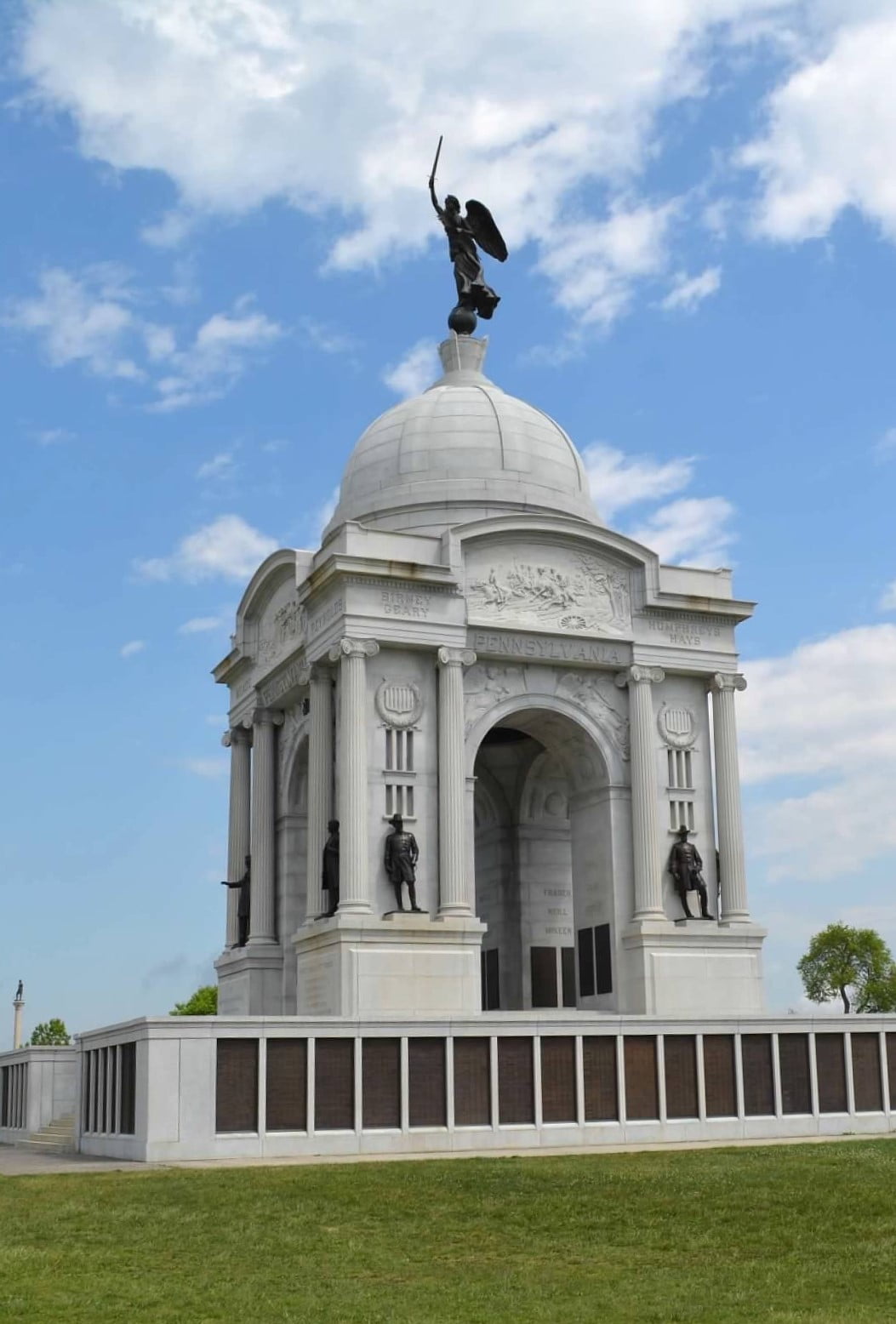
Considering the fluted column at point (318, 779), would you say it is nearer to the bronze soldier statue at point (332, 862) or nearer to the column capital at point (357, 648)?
the bronze soldier statue at point (332, 862)

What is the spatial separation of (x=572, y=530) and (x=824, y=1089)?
1565 cm

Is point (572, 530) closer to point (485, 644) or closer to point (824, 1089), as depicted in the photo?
point (485, 644)

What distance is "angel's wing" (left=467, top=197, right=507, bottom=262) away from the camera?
50.3 m

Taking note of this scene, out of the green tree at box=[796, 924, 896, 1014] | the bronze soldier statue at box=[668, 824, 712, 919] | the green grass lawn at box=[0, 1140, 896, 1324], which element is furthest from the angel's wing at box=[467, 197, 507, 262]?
the green tree at box=[796, 924, 896, 1014]

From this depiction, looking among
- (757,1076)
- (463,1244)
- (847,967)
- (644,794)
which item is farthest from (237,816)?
(847,967)

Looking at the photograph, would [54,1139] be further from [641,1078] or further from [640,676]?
[640,676]

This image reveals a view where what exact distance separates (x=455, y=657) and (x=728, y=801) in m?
8.72

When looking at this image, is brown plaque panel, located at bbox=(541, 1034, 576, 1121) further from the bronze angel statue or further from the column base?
the bronze angel statue

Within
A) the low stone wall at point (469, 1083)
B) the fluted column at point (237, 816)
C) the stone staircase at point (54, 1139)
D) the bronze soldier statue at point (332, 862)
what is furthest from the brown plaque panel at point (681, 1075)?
the fluted column at point (237, 816)

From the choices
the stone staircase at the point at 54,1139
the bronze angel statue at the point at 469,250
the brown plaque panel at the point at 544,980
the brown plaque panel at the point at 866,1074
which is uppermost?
the bronze angel statue at the point at 469,250

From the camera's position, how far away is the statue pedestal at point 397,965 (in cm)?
3681

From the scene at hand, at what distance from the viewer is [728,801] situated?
42500 millimetres

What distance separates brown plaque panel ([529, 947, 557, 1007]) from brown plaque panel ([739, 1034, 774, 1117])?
34.5 ft

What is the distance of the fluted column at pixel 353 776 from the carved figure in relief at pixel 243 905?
7840 millimetres
